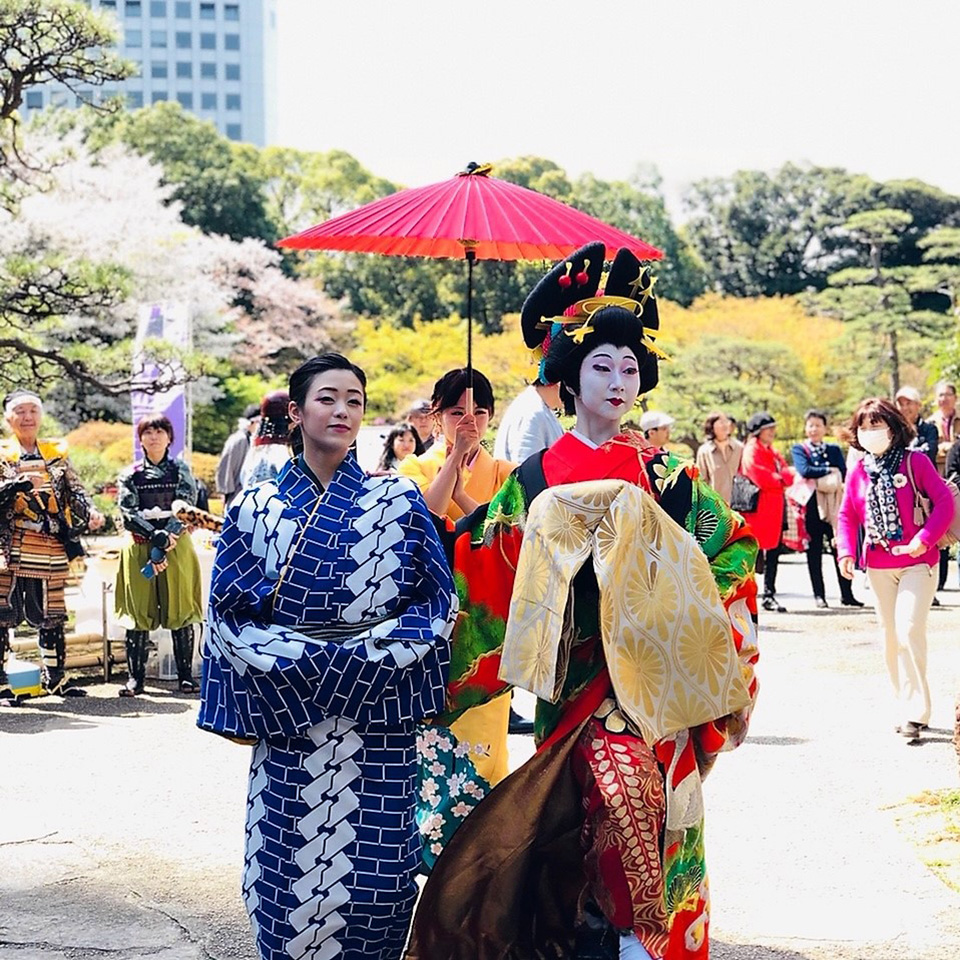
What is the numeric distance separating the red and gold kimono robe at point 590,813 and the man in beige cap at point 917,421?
7.47m

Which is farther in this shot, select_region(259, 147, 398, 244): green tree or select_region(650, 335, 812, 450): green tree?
select_region(259, 147, 398, 244): green tree

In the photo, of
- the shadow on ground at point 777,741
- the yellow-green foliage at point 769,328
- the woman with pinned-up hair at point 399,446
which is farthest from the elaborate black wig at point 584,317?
the yellow-green foliage at point 769,328

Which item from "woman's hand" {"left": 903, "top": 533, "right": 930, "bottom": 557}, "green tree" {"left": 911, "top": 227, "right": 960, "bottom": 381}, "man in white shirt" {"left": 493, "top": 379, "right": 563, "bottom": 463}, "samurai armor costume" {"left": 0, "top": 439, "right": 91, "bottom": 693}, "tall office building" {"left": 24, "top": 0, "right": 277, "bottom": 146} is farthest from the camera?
"tall office building" {"left": 24, "top": 0, "right": 277, "bottom": 146}

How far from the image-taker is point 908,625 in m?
7.13

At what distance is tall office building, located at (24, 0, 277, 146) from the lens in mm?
98125

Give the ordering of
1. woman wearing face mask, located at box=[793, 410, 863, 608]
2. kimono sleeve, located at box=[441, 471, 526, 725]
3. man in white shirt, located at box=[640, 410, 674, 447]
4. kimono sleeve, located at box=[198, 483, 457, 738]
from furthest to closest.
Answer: woman wearing face mask, located at box=[793, 410, 863, 608] < man in white shirt, located at box=[640, 410, 674, 447] < kimono sleeve, located at box=[441, 471, 526, 725] < kimono sleeve, located at box=[198, 483, 457, 738]

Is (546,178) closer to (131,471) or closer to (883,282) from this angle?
(883,282)

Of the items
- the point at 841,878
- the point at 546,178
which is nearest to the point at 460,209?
the point at 841,878

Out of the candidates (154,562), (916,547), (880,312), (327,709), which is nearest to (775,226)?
(880,312)

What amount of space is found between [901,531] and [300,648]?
454cm

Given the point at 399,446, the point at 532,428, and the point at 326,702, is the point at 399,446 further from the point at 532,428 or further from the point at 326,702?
the point at 326,702

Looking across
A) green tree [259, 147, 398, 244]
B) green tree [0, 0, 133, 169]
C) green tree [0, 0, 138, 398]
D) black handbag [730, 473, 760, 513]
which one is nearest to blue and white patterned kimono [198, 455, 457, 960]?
green tree [0, 0, 138, 398]

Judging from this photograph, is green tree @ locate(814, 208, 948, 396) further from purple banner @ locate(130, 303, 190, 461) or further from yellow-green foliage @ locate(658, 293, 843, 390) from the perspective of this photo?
purple banner @ locate(130, 303, 190, 461)

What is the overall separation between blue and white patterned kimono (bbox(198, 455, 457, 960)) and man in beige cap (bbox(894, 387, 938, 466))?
8.14m
